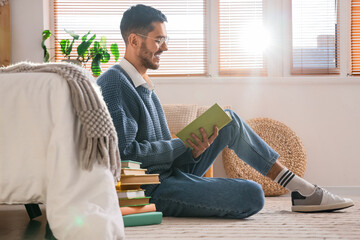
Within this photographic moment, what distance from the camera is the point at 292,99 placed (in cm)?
389

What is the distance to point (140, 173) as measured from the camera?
2033mm

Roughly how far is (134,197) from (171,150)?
0.91 ft

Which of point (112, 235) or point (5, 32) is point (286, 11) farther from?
point (112, 235)

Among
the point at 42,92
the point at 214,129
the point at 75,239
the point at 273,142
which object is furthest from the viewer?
the point at 273,142

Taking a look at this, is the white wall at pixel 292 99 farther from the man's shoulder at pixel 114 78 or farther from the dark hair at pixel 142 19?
the man's shoulder at pixel 114 78

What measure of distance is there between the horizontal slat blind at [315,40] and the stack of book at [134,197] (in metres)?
2.30

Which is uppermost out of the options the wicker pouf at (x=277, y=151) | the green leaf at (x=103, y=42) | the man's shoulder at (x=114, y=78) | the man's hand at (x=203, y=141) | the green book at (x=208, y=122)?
the green leaf at (x=103, y=42)

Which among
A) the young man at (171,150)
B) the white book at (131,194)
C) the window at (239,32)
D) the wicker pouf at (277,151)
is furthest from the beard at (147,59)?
the window at (239,32)

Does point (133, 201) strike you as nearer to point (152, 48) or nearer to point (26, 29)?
point (152, 48)

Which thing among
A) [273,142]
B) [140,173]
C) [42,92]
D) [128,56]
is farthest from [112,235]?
[273,142]

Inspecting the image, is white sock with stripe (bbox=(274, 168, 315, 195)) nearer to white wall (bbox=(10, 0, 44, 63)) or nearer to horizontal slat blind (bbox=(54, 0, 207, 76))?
horizontal slat blind (bbox=(54, 0, 207, 76))

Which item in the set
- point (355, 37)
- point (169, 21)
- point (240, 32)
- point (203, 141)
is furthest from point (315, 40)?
point (203, 141)

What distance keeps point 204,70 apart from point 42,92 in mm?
2718

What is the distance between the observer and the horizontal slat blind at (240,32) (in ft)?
13.4
